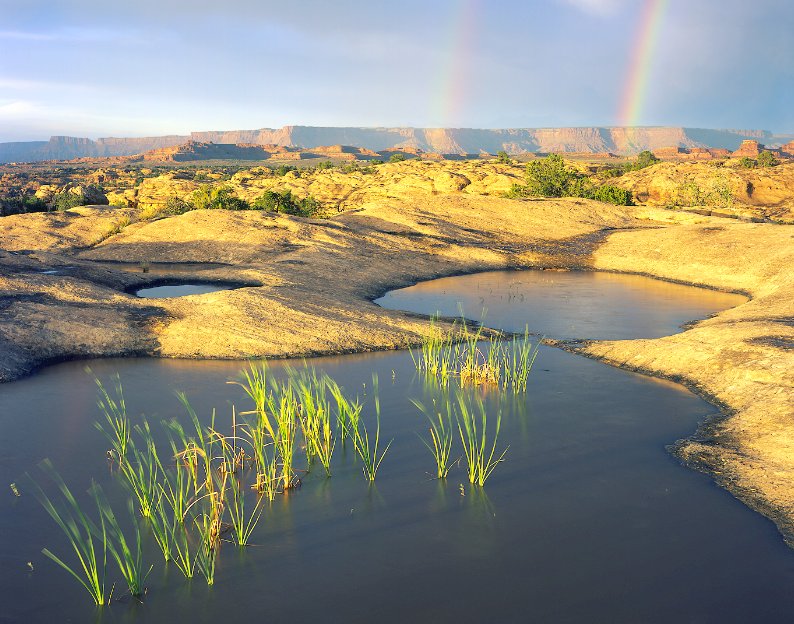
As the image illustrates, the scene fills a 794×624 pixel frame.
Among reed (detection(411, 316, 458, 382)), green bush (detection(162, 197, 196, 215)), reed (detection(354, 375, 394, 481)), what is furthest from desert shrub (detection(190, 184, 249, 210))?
reed (detection(354, 375, 394, 481))

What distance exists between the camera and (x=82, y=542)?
1014cm

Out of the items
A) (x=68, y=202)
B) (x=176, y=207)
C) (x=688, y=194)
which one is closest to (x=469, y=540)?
(x=176, y=207)

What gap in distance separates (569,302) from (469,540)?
70.1 feet

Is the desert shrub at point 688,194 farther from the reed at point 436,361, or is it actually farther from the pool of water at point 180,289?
the reed at point 436,361

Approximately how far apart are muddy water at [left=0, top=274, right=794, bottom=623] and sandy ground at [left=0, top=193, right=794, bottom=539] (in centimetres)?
142

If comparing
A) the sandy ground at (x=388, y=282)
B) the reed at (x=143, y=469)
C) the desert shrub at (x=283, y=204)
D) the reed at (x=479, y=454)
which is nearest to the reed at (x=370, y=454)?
the reed at (x=479, y=454)

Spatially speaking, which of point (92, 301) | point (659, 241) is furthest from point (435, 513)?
point (659, 241)

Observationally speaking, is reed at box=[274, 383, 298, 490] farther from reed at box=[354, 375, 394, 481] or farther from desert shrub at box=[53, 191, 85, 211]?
desert shrub at box=[53, 191, 85, 211]

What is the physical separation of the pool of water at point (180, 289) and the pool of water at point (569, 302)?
7.11 m

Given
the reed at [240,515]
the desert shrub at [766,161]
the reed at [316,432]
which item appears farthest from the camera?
the desert shrub at [766,161]

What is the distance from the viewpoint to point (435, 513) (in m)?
12.0

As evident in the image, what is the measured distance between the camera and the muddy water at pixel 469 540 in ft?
30.9

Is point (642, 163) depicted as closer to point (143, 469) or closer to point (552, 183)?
point (552, 183)

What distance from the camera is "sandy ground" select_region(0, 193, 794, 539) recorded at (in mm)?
17078
